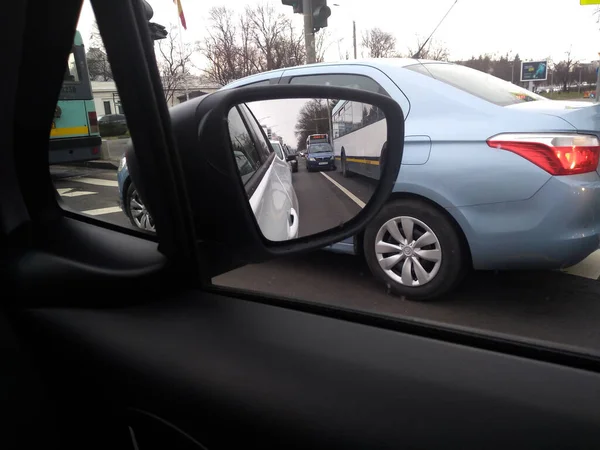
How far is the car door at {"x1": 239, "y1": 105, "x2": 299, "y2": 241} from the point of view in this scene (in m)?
1.18

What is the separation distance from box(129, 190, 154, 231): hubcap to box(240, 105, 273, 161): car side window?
0.37 metres

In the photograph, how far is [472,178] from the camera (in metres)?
2.59

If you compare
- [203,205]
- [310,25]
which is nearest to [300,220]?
[203,205]

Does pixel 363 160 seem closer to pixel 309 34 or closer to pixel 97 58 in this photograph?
pixel 97 58

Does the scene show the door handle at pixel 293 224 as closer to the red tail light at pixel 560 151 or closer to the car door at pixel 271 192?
the car door at pixel 271 192

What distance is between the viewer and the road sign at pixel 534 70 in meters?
2.17

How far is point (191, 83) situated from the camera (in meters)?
1.33

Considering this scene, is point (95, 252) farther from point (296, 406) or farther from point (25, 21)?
point (296, 406)

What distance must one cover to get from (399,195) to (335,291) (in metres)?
0.78

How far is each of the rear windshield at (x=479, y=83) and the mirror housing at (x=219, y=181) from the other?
2009 millimetres

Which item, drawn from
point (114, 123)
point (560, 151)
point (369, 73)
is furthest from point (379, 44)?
point (114, 123)

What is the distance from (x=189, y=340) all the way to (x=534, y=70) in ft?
7.02

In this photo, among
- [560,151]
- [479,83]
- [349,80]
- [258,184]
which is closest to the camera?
[258,184]

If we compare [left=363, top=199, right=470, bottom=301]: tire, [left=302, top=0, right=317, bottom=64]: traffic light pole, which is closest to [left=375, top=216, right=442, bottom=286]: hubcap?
[left=363, top=199, right=470, bottom=301]: tire
